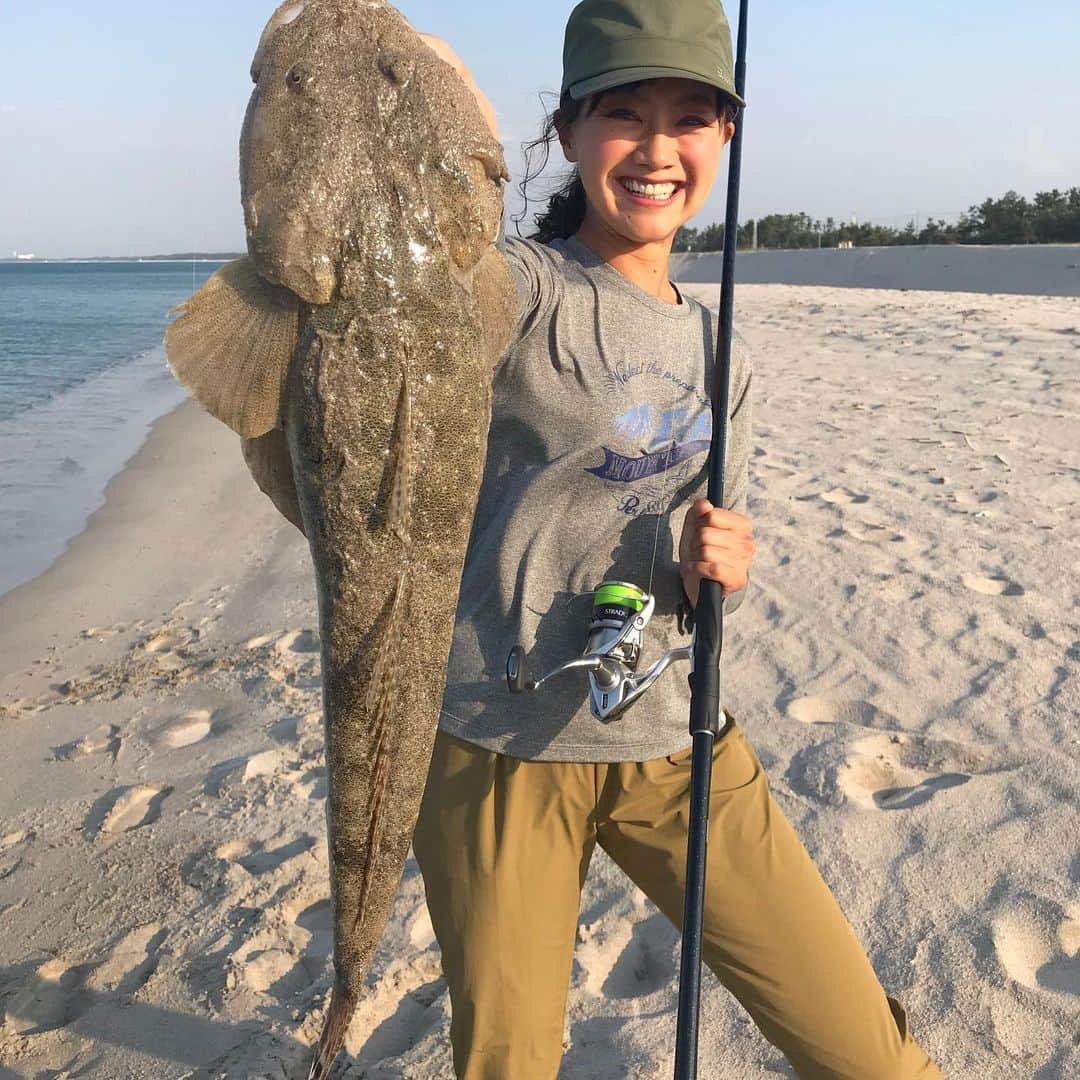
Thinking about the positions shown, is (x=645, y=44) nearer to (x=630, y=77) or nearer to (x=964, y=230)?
A: (x=630, y=77)

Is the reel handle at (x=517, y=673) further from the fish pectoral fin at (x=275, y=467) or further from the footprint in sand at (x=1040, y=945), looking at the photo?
the footprint in sand at (x=1040, y=945)

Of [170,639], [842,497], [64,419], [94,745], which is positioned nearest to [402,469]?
[94,745]

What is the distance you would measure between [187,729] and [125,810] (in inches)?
26.6

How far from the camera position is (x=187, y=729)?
15.7 feet

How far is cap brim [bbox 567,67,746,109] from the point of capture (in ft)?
6.59

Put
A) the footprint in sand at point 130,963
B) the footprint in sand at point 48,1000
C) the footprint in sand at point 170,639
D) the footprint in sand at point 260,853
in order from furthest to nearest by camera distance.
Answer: the footprint in sand at point 170,639 → the footprint in sand at point 260,853 → the footprint in sand at point 130,963 → the footprint in sand at point 48,1000

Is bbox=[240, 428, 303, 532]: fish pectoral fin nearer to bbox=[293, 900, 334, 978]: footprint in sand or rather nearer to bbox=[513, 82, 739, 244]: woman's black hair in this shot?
bbox=[513, 82, 739, 244]: woman's black hair

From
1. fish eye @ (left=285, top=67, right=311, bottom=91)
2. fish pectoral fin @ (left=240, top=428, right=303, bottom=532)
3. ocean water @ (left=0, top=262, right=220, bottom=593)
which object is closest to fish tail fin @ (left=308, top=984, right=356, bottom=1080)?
fish pectoral fin @ (left=240, top=428, right=303, bottom=532)

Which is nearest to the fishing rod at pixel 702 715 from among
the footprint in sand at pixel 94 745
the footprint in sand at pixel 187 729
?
the footprint in sand at pixel 187 729

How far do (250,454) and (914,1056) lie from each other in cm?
187

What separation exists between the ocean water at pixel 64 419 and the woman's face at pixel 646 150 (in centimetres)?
326

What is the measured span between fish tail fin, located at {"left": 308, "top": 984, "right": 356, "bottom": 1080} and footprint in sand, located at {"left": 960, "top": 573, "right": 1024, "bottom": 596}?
4.40 metres

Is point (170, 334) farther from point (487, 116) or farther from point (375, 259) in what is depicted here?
point (487, 116)

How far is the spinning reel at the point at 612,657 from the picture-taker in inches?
81.0
